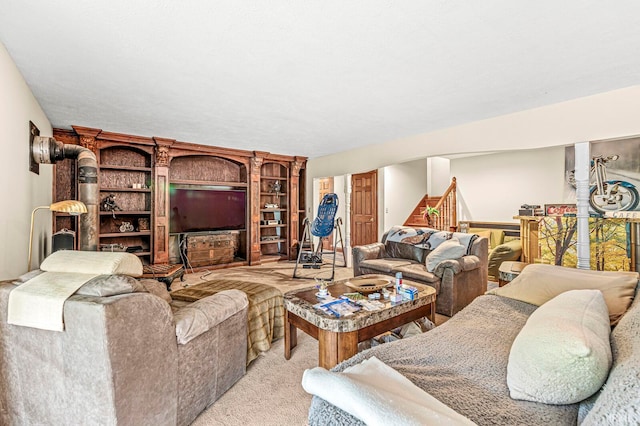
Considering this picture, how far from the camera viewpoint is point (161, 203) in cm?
508

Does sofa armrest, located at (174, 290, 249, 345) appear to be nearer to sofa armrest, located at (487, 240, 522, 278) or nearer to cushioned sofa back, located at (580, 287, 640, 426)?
cushioned sofa back, located at (580, 287, 640, 426)

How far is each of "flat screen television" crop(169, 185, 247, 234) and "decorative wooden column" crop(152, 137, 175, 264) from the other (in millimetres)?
202

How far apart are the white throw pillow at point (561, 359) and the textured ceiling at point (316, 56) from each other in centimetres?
163

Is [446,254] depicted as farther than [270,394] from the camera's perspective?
Yes

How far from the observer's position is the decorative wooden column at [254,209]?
6.05 metres

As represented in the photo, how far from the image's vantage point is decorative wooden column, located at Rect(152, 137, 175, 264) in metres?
5.02

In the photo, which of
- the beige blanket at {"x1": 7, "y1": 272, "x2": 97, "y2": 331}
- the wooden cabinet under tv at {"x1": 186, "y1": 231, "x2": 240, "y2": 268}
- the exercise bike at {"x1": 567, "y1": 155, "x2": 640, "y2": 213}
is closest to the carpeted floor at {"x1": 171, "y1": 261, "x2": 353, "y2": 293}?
the wooden cabinet under tv at {"x1": 186, "y1": 231, "x2": 240, "y2": 268}

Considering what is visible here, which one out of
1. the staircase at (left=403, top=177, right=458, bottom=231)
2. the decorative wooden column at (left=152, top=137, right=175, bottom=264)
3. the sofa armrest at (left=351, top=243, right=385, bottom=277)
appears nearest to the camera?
the sofa armrest at (left=351, top=243, right=385, bottom=277)

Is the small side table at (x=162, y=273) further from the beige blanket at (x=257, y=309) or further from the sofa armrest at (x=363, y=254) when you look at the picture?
the sofa armrest at (x=363, y=254)

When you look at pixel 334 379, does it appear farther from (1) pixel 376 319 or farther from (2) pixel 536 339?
(1) pixel 376 319

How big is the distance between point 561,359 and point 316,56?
2.17 meters

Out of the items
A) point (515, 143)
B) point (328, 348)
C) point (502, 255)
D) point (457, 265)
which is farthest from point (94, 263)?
point (502, 255)

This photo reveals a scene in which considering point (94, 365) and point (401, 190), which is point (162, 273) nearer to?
point (94, 365)

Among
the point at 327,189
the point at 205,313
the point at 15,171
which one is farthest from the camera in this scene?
the point at 327,189
